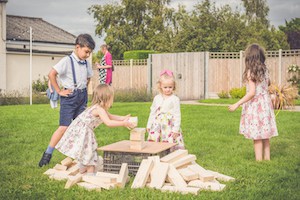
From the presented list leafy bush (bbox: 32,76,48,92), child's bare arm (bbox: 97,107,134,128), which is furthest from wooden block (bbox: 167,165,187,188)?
leafy bush (bbox: 32,76,48,92)

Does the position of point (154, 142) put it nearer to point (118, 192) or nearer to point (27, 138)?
point (118, 192)

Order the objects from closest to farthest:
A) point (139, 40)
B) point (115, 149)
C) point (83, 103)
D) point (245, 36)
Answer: point (115, 149) → point (83, 103) → point (245, 36) → point (139, 40)

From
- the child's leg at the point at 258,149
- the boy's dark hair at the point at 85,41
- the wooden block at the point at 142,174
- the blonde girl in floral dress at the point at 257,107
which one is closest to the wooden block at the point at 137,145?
the wooden block at the point at 142,174

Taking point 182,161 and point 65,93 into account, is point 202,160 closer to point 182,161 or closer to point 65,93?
point 182,161

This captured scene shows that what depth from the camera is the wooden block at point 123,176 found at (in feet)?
16.5

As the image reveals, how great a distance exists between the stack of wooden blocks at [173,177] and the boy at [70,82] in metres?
1.62

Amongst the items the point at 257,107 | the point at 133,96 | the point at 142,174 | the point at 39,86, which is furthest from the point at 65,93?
the point at 39,86

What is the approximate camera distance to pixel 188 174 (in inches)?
204

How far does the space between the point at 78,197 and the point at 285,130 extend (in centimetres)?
651

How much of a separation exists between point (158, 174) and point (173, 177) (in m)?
0.16

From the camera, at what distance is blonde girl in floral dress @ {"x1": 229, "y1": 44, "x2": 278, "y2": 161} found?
6.74m

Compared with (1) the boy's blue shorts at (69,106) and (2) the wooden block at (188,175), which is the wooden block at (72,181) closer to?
(2) the wooden block at (188,175)

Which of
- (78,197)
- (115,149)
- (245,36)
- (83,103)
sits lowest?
(78,197)

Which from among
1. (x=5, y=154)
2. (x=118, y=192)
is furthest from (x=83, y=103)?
(x=118, y=192)
